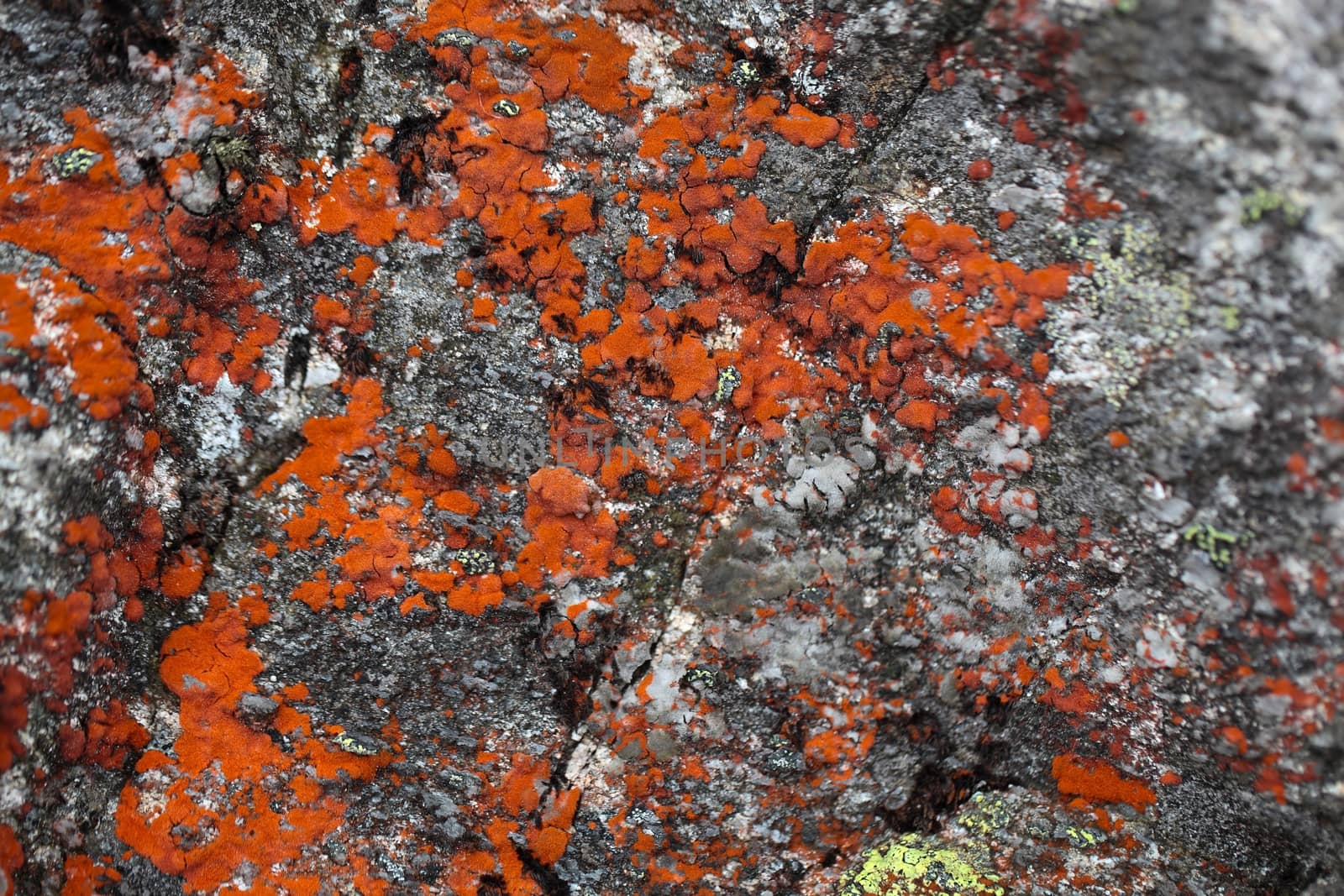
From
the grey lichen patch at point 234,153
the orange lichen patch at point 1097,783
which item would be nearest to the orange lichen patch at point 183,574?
the grey lichen patch at point 234,153

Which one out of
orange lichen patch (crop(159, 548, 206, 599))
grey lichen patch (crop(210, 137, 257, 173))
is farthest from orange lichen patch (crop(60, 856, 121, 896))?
grey lichen patch (crop(210, 137, 257, 173))

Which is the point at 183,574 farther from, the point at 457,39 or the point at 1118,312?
the point at 1118,312

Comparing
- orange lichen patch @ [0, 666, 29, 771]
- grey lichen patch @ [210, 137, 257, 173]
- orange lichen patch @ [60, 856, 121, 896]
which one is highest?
grey lichen patch @ [210, 137, 257, 173]

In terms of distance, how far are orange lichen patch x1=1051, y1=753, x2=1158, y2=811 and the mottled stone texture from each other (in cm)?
1

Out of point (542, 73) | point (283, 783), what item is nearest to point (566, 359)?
point (542, 73)

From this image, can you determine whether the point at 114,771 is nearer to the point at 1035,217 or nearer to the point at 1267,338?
the point at 1035,217

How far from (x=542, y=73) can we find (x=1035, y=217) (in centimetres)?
148

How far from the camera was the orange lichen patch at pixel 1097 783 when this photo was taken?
2316 millimetres

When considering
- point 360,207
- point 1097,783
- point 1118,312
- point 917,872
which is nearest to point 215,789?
point 360,207

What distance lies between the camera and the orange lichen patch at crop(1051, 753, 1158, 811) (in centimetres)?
232

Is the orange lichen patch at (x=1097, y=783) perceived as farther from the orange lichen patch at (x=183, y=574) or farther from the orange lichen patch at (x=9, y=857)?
the orange lichen patch at (x=9, y=857)

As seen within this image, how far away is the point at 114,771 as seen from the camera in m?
2.37

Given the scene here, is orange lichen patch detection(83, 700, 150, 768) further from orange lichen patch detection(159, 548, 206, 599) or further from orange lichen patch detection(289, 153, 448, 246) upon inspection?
orange lichen patch detection(289, 153, 448, 246)

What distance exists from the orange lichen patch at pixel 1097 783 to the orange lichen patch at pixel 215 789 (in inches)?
91.1
